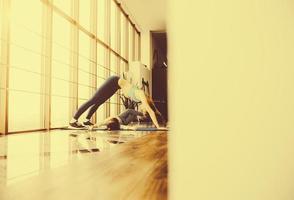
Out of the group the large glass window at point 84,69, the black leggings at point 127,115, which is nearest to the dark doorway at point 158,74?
the large glass window at point 84,69

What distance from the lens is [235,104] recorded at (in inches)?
16.1

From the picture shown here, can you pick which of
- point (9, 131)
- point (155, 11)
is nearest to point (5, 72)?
point (9, 131)

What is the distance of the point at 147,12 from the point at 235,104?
9017 mm

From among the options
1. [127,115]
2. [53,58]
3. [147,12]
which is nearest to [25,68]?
[53,58]

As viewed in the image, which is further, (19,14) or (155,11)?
(155,11)

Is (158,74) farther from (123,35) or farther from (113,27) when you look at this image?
(113,27)

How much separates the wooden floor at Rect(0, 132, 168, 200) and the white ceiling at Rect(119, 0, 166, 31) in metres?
6.72

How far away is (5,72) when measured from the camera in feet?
12.5

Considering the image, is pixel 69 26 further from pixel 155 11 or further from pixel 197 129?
pixel 197 129

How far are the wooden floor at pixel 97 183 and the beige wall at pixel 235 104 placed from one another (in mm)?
398

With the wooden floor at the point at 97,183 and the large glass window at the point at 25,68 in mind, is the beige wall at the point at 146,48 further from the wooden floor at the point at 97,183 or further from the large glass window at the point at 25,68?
the wooden floor at the point at 97,183

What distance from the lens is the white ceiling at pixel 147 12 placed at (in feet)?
27.5

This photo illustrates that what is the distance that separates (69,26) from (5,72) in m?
2.01

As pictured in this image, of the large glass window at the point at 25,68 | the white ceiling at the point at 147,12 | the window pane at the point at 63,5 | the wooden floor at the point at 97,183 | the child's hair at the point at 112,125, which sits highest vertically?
the white ceiling at the point at 147,12
